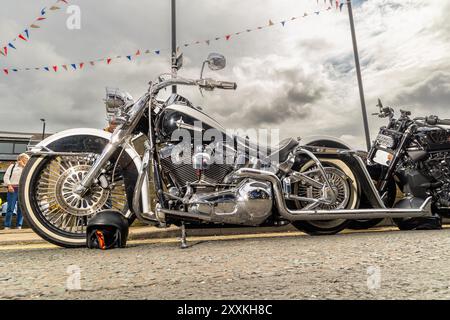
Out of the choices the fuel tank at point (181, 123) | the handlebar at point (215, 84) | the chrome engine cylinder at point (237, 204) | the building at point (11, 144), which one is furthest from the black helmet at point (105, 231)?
A: the building at point (11, 144)

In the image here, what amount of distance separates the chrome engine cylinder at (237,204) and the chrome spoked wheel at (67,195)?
0.88m

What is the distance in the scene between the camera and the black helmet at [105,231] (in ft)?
8.59

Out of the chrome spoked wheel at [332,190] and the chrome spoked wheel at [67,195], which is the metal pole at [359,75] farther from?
the chrome spoked wheel at [67,195]

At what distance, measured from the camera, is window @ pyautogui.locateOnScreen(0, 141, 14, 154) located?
77.6ft

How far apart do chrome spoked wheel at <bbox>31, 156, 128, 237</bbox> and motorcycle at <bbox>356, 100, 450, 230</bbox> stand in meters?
2.89

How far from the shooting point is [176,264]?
201 centimetres

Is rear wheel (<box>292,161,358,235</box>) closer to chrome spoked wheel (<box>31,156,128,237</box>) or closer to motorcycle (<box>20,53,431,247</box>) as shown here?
motorcycle (<box>20,53,431,247</box>)

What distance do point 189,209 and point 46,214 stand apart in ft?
4.33

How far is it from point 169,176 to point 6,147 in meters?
26.5

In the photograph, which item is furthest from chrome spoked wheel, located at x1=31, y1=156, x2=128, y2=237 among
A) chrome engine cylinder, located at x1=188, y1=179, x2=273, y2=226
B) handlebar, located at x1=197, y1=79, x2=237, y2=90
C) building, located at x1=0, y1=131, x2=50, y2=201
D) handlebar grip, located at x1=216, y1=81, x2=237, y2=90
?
building, located at x1=0, y1=131, x2=50, y2=201

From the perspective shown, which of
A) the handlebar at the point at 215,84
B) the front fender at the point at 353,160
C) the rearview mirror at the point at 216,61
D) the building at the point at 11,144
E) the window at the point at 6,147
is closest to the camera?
the rearview mirror at the point at 216,61

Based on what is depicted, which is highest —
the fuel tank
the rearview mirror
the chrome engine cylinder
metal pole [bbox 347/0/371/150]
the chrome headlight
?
metal pole [bbox 347/0/371/150]
